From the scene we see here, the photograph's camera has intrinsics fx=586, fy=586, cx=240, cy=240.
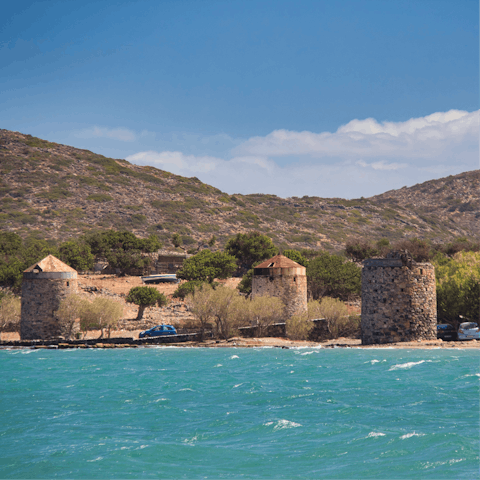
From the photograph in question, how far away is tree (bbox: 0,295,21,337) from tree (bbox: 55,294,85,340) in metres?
6.19

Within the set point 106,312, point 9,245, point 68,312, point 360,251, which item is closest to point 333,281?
point 106,312

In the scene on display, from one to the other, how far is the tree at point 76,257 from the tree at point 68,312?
22.9 meters

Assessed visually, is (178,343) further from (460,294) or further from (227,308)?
(460,294)

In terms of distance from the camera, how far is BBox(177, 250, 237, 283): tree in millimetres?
59562

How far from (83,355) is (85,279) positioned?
28.9 metres

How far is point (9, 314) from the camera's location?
46.4 metres

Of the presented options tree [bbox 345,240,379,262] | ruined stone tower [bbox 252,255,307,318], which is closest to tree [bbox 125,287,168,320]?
ruined stone tower [bbox 252,255,307,318]

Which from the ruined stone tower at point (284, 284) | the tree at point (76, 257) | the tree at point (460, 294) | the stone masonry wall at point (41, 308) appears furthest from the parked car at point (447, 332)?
the tree at point (76, 257)

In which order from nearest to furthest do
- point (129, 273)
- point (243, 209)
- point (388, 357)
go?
1. point (388, 357)
2. point (129, 273)
3. point (243, 209)

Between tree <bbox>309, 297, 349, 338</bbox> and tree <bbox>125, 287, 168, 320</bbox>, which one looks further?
tree <bbox>125, 287, 168, 320</bbox>

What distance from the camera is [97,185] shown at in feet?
401

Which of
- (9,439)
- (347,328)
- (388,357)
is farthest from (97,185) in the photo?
(9,439)

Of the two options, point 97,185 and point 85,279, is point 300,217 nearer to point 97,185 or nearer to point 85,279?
point 97,185

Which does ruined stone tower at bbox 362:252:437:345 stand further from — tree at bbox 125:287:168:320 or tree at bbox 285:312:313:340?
→ tree at bbox 125:287:168:320
